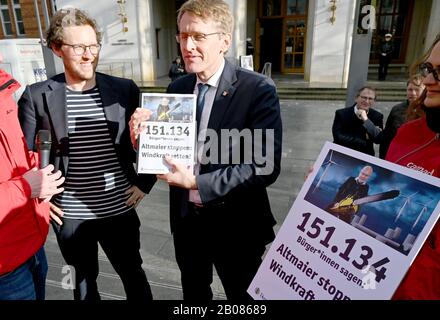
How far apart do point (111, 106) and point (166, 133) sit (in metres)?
0.53

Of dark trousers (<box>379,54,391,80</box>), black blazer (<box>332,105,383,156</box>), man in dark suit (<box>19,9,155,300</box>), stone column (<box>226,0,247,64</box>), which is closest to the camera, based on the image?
man in dark suit (<box>19,9,155,300</box>)

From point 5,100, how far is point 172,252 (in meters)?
2.08

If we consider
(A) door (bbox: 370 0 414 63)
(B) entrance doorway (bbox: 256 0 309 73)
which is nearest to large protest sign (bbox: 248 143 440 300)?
(B) entrance doorway (bbox: 256 0 309 73)

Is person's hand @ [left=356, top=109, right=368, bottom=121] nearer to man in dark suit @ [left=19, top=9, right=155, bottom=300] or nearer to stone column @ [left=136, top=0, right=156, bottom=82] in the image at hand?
man in dark suit @ [left=19, top=9, right=155, bottom=300]

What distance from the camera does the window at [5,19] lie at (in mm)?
18987

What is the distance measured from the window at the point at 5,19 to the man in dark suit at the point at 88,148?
22.7 metres

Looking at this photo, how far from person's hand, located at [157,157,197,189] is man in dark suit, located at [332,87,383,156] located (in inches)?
106

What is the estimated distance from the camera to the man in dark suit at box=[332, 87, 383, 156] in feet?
11.7

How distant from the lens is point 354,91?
4.11 meters

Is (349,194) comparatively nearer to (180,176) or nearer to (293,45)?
(180,176)

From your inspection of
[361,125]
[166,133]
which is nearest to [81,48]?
[166,133]

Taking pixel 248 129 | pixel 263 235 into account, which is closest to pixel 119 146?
pixel 248 129

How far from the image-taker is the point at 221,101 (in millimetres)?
1609

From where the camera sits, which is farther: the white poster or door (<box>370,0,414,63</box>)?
door (<box>370,0,414,63</box>)
